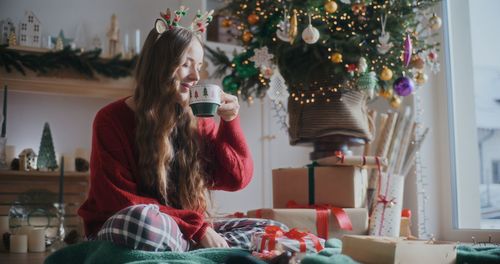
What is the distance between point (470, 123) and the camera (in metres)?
2.28

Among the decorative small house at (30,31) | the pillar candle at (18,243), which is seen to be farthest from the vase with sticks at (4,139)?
the pillar candle at (18,243)

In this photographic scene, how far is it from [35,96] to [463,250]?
2160 millimetres

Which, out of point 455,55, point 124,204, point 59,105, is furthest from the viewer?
point 59,105

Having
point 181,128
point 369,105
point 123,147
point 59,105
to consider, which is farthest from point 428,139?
point 59,105

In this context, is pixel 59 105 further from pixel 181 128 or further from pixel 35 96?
pixel 181 128

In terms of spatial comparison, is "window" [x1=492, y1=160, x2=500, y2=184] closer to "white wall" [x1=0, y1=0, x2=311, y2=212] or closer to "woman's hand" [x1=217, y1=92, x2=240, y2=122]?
"white wall" [x1=0, y1=0, x2=311, y2=212]

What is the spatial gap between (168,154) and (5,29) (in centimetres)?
156

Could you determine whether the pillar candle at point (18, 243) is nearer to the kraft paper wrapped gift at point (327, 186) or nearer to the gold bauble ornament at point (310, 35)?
the kraft paper wrapped gift at point (327, 186)

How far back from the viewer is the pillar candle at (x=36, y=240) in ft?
7.66

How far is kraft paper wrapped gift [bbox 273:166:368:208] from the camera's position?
1.89 metres

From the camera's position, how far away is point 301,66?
2053mm

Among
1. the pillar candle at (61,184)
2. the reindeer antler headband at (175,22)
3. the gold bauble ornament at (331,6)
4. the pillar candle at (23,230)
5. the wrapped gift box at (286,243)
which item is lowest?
the pillar candle at (23,230)

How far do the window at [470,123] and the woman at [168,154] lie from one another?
3.54ft

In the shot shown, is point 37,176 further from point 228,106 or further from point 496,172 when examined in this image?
point 496,172
